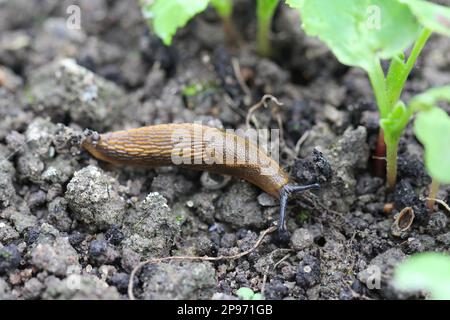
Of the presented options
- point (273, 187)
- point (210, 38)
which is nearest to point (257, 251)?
point (273, 187)

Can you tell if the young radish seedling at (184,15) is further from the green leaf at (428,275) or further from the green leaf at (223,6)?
the green leaf at (428,275)

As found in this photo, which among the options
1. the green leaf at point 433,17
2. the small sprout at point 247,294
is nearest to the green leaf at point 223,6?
the green leaf at point 433,17

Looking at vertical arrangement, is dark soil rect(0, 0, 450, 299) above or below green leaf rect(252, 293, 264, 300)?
→ above

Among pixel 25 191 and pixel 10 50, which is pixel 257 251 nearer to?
pixel 25 191

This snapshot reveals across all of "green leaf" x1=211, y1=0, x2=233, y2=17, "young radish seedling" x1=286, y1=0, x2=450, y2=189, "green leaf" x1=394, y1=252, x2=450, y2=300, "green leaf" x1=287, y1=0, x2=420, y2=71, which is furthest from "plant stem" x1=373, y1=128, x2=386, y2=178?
"green leaf" x1=211, y1=0, x2=233, y2=17

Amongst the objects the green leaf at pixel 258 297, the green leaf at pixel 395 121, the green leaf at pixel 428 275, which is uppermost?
the green leaf at pixel 395 121

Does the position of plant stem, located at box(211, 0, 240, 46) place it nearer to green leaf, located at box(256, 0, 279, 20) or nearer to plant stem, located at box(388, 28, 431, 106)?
green leaf, located at box(256, 0, 279, 20)
